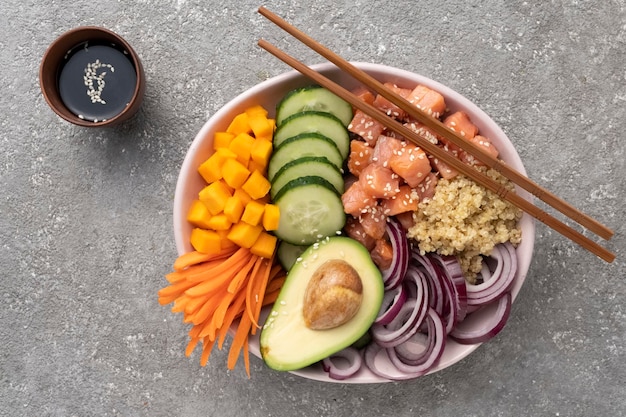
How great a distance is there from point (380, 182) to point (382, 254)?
10.6 inches

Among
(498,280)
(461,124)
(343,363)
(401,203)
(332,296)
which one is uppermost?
(461,124)

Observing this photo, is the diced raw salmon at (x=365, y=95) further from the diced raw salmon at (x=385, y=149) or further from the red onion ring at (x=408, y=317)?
the red onion ring at (x=408, y=317)

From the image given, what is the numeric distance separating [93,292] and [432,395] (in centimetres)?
147

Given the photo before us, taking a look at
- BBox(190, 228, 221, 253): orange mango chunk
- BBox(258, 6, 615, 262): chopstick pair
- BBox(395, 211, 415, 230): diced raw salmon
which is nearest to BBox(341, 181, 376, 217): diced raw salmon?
BBox(395, 211, 415, 230): diced raw salmon

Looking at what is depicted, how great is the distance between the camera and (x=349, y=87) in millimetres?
2312

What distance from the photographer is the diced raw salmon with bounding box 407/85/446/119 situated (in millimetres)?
2180

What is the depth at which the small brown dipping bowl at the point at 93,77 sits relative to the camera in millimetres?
2455

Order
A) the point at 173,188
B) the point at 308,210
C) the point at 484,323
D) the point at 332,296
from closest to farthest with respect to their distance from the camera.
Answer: the point at 332,296
the point at 308,210
the point at 484,323
the point at 173,188

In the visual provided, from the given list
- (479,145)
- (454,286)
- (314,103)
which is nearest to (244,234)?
(314,103)

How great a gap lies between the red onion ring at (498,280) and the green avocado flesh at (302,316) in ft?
1.12

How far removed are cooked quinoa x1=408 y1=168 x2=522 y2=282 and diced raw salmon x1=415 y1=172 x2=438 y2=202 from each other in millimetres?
17

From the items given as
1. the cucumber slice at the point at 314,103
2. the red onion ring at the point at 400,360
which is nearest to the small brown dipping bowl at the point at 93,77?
the cucumber slice at the point at 314,103

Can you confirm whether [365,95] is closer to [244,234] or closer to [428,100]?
[428,100]

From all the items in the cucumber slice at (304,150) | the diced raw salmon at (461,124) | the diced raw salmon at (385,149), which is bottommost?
the cucumber slice at (304,150)
